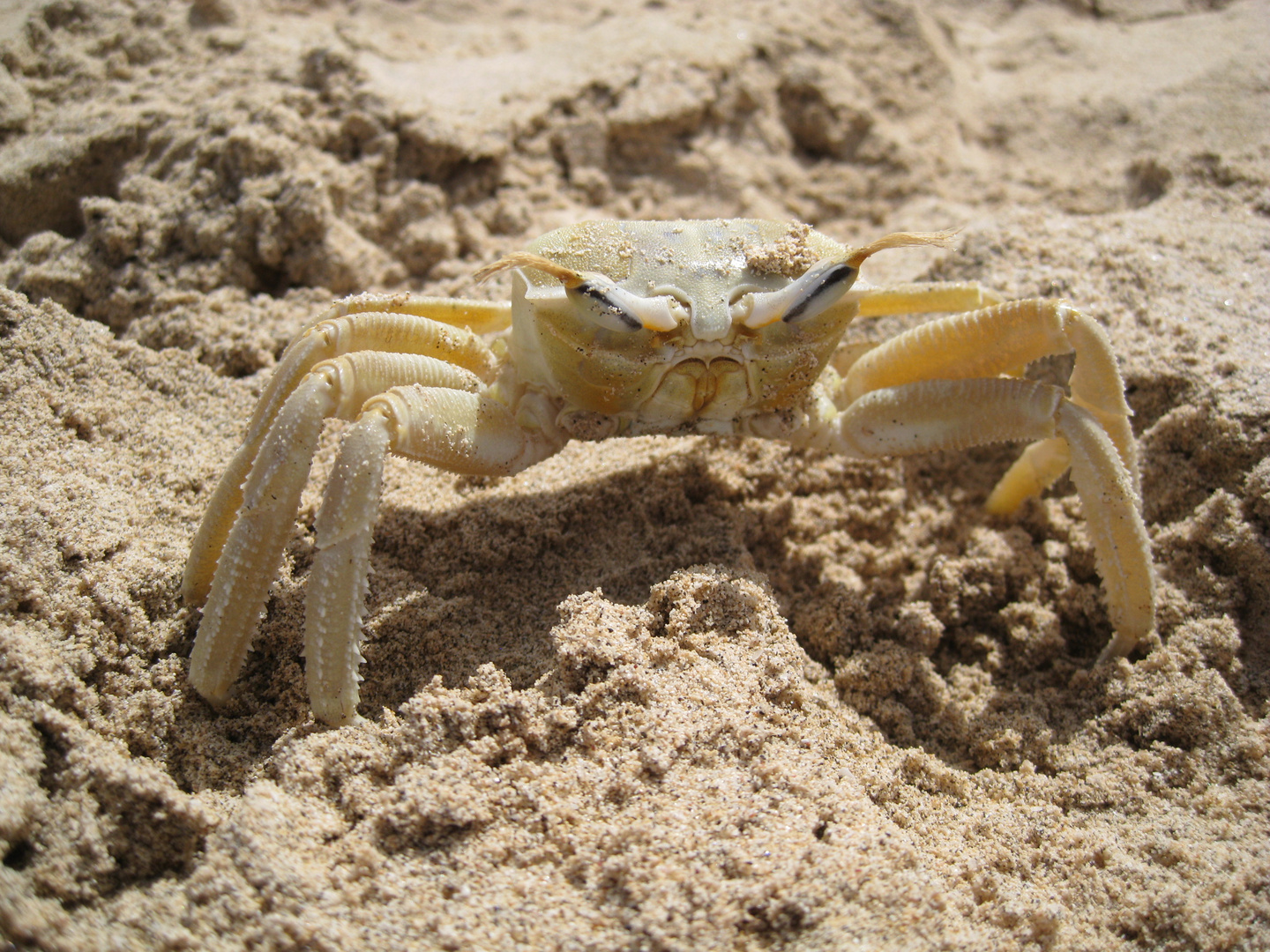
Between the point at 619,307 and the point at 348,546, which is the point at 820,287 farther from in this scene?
the point at 348,546

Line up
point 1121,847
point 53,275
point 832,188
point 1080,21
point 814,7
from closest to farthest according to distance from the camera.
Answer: point 1121,847
point 53,275
point 832,188
point 814,7
point 1080,21

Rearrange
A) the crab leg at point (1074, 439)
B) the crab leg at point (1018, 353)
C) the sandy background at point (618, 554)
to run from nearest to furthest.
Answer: the sandy background at point (618, 554)
the crab leg at point (1074, 439)
the crab leg at point (1018, 353)

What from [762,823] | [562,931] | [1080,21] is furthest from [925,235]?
[1080,21]

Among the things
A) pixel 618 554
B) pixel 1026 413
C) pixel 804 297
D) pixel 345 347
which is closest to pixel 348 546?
pixel 345 347

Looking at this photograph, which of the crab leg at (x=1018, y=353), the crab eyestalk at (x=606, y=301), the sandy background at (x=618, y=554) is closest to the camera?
the sandy background at (x=618, y=554)

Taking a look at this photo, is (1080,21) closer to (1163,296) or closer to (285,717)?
(1163,296)

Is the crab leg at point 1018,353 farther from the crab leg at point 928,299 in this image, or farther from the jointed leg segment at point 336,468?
the jointed leg segment at point 336,468

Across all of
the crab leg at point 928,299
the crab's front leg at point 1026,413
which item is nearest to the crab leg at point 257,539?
the crab's front leg at point 1026,413
